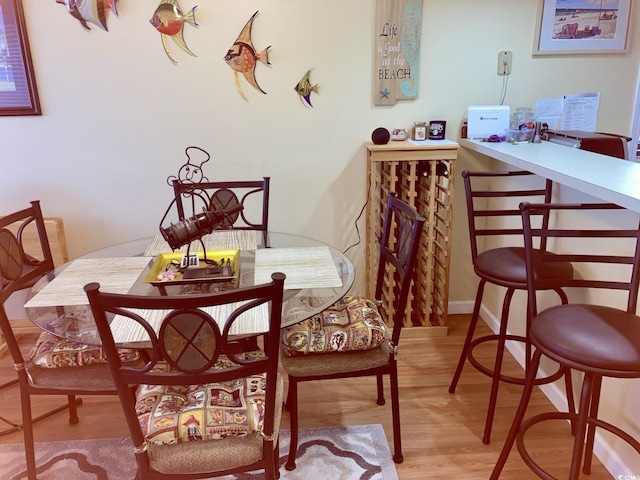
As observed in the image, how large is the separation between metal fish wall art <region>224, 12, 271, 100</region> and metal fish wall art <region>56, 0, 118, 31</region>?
0.62 m

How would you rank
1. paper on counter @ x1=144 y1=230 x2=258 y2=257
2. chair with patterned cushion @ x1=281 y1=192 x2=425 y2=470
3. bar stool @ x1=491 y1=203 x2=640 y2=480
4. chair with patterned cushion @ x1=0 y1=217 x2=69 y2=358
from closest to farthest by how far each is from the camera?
bar stool @ x1=491 y1=203 x2=640 y2=480, chair with patterned cushion @ x1=281 y1=192 x2=425 y2=470, paper on counter @ x1=144 y1=230 x2=258 y2=257, chair with patterned cushion @ x1=0 y1=217 x2=69 y2=358

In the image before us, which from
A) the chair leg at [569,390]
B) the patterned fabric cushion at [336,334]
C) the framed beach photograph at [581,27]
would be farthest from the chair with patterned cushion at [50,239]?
the framed beach photograph at [581,27]

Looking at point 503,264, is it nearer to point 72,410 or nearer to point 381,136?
point 381,136

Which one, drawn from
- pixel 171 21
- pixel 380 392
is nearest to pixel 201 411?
pixel 380 392

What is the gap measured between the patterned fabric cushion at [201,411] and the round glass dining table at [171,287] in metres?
0.23

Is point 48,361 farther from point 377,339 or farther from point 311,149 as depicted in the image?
point 311,149

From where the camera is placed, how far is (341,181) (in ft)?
9.82

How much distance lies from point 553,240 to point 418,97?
112 cm

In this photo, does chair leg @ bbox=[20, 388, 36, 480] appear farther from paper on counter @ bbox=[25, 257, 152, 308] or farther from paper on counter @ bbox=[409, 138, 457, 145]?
paper on counter @ bbox=[409, 138, 457, 145]

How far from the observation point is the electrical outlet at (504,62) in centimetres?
284

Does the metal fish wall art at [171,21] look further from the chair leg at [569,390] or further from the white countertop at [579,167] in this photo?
the chair leg at [569,390]

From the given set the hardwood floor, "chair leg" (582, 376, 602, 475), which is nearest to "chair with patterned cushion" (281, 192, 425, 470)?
the hardwood floor

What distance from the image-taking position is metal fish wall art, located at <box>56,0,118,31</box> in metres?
2.61

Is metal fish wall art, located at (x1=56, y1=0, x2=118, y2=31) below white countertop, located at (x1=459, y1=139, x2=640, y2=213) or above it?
above
